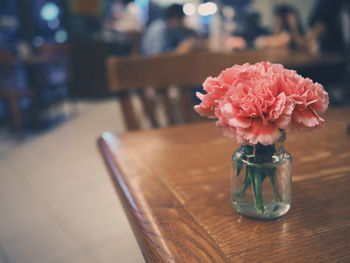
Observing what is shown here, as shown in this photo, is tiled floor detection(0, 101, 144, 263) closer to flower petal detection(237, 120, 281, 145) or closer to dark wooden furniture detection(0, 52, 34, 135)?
dark wooden furniture detection(0, 52, 34, 135)

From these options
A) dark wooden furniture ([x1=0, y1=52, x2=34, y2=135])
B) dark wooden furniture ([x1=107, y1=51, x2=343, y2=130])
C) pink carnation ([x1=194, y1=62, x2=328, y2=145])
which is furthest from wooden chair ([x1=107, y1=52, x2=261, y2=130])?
dark wooden furniture ([x1=0, y1=52, x2=34, y2=135])

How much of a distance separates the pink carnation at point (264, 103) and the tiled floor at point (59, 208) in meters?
1.28

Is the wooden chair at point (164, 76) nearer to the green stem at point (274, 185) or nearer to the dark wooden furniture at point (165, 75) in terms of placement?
the dark wooden furniture at point (165, 75)

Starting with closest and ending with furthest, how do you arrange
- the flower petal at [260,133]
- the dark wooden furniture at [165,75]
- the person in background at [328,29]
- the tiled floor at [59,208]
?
the flower petal at [260,133]
the dark wooden furniture at [165,75]
the tiled floor at [59,208]
the person in background at [328,29]

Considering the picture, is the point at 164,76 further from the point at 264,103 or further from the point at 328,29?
the point at 328,29

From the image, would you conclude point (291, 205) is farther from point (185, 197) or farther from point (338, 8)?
point (338, 8)

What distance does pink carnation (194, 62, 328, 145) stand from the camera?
1.61 feet

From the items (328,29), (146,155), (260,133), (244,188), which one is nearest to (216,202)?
(244,188)

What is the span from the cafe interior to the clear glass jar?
0.07ft

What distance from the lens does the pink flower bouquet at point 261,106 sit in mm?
491

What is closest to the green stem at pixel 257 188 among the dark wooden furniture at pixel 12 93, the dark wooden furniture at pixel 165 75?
the dark wooden furniture at pixel 165 75

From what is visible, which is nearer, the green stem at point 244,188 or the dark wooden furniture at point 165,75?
the green stem at point 244,188

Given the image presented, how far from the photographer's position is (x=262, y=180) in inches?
21.8

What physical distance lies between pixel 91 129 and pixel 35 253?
8.34 ft
